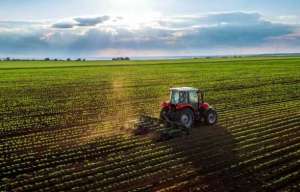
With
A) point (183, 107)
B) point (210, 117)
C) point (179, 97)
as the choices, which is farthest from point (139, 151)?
point (210, 117)

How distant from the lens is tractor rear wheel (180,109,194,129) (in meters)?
19.0

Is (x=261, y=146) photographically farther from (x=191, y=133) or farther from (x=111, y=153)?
(x=111, y=153)

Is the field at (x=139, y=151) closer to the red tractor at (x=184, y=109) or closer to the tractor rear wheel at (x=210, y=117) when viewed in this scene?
the tractor rear wheel at (x=210, y=117)

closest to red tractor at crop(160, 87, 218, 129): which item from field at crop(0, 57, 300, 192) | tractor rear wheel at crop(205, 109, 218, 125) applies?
tractor rear wheel at crop(205, 109, 218, 125)

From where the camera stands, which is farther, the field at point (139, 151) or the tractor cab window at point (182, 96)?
the tractor cab window at point (182, 96)

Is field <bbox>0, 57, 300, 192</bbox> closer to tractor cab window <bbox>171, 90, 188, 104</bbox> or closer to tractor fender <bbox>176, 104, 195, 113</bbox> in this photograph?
tractor fender <bbox>176, 104, 195, 113</bbox>

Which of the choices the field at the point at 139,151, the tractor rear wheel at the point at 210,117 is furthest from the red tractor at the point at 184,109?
the field at the point at 139,151

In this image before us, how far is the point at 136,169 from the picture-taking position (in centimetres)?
1394

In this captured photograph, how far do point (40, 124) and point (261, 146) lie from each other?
33.8 feet

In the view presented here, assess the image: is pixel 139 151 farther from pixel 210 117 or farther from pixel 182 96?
pixel 210 117

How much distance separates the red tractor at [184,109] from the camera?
1906 cm

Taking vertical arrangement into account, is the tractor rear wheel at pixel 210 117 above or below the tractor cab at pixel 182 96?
below

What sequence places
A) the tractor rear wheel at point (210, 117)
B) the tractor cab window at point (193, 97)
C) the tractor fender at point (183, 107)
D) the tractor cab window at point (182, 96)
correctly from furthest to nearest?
1. the tractor rear wheel at point (210, 117)
2. the tractor cab window at point (193, 97)
3. the tractor cab window at point (182, 96)
4. the tractor fender at point (183, 107)

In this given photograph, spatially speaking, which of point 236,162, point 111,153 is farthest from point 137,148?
point 236,162
